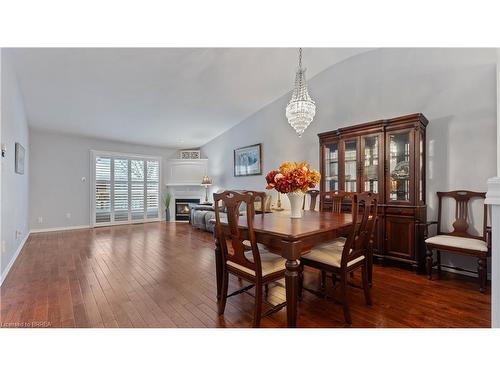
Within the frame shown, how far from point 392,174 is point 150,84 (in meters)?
3.97

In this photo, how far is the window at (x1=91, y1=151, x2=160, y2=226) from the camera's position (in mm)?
6258

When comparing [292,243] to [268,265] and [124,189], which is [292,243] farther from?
[124,189]

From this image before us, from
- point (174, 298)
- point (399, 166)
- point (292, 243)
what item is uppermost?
point (399, 166)

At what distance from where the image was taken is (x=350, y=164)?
3.46 m

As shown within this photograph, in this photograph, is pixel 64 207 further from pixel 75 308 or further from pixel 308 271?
pixel 308 271

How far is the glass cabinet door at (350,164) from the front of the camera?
3369 mm

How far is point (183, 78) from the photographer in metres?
3.77

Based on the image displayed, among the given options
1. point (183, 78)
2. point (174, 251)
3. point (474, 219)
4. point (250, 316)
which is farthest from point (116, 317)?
point (474, 219)

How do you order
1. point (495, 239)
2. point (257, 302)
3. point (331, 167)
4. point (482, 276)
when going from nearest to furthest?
point (495, 239) → point (257, 302) → point (482, 276) → point (331, 167)

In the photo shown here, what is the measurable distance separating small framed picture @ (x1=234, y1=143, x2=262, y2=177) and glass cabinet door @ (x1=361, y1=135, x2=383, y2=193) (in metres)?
2.63

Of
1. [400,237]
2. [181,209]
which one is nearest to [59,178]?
[181,209]

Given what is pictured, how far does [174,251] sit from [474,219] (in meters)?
4.15

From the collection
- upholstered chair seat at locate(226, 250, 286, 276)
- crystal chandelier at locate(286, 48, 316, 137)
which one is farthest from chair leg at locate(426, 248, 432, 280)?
crystal chandelier at locate(286, 48, 316, 137)

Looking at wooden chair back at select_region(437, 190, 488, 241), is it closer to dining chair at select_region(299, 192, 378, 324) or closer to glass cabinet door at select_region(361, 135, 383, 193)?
glass cabinet door at select_region(361, 135, 383, 193)
